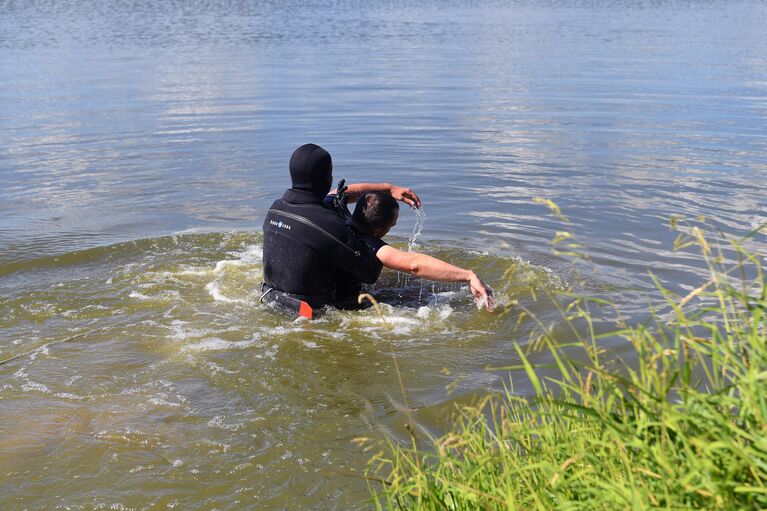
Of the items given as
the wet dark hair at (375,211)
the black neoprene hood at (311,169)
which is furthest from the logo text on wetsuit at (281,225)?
the wet dark hair at (375,211)

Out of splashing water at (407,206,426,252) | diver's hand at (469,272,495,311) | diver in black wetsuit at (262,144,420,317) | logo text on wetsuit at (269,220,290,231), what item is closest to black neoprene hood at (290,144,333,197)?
diver in black wetsuit at (262,144,420,317)

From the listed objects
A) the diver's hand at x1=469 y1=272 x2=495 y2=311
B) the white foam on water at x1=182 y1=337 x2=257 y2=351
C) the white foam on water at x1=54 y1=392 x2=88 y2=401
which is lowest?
the white foam on water at x1=182 y1=337 x2=257 y2=351

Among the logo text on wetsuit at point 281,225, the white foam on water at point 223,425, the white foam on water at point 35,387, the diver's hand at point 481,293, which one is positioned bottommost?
the white foam on water at point 35,387

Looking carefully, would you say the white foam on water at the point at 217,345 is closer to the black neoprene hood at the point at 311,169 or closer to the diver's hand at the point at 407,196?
the black neoprene hood at the point at 311,169

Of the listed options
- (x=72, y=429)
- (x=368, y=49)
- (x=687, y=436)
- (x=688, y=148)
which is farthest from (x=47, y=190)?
(x=368, y=49)

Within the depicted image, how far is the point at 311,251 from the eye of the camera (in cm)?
636

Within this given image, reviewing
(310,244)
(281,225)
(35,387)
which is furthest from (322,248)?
(35,387)

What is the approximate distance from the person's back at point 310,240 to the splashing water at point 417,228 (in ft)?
6.99

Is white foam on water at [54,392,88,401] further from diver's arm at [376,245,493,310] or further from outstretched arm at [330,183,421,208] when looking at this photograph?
outstretched arm at [330,183,421,208]

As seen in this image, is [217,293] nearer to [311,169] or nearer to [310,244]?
[310,244]

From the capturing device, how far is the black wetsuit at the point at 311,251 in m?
6.29

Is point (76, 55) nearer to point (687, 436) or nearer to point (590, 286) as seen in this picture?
point (590, 286)

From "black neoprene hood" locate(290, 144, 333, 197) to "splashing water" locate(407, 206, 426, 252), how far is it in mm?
2364

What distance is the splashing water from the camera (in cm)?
871
